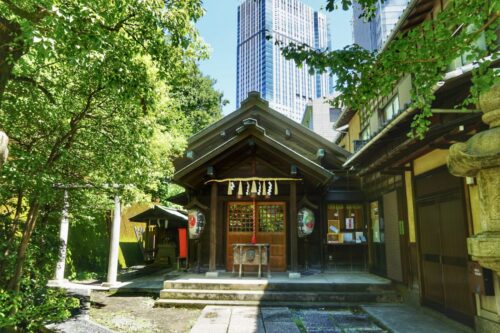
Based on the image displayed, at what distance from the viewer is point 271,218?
13.5m

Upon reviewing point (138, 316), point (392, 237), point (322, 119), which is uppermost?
point (322, 119)

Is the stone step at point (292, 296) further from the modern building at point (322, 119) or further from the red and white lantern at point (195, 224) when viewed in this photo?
the modern building at point (322, 119)

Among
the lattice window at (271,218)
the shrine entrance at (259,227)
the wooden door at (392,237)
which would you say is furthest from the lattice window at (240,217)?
the wooden door at (392,237)

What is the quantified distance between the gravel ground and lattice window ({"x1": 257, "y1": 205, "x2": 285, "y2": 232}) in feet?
15.4

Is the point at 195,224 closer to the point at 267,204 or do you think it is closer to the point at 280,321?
the point at 267,204

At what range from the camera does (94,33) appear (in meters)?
4.26

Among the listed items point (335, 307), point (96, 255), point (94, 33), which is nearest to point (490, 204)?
point (94, 33)

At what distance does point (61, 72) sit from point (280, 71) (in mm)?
31738

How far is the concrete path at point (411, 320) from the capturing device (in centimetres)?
719

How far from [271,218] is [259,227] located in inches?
23.2

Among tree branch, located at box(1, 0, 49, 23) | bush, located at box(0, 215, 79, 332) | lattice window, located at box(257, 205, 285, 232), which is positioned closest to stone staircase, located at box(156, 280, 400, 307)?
lattice window, located at box(257, 205, 285, 232)

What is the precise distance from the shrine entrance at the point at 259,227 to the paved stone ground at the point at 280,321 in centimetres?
377

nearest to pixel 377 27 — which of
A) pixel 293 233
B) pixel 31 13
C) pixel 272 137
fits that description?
pixel 272 137

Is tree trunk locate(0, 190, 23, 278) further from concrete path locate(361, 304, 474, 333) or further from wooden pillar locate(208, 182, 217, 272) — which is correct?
concrete path locate(361, 304, 474, 333)
